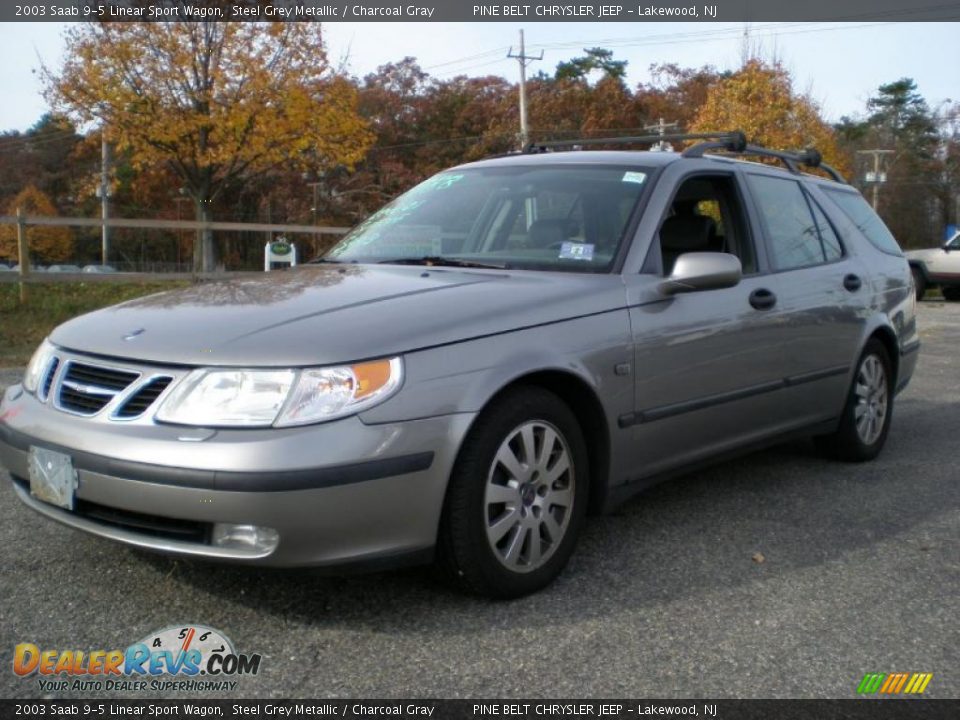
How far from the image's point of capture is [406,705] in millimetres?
2586

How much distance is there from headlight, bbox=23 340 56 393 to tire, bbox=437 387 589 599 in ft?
4.79

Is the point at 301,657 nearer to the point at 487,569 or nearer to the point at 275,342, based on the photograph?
the point at 487,569

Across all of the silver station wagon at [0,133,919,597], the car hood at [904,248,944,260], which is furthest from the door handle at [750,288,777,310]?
→ the car hood at [904,248,944,260]

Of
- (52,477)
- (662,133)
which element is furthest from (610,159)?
(662,133)

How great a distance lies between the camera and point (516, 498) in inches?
129

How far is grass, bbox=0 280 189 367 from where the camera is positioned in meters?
9.91

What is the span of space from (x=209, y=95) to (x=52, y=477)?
1699cm

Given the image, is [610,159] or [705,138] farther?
[705,138]

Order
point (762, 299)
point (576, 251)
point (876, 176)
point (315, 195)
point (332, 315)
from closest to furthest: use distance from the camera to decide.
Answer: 1. point (332, 315)
2. point (576, 251)
3. point (762, 299)
4. point (876, 176)
5. point (315, 195)

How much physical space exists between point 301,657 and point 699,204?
9.45 feet

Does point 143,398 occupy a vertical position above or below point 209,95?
below

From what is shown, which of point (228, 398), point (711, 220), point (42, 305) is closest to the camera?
point (228, 398)

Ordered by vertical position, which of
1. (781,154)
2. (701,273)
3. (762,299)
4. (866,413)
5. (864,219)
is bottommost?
(866,413)

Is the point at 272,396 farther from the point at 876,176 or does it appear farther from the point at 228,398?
the point at 876,176
